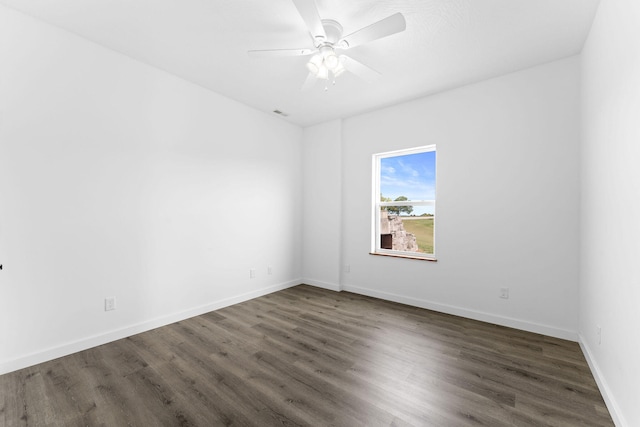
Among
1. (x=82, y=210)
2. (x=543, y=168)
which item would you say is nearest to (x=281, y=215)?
(x=82, y=210)

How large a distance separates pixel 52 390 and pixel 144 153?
206 centimetres

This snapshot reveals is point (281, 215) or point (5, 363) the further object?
point (281, 215)

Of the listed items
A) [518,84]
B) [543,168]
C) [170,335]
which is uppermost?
Result: [518,84]

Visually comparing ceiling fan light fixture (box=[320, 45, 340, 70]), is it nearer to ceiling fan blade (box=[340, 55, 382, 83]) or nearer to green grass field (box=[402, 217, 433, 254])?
ceiling fan blade (box=[340, 55, 382, 83])

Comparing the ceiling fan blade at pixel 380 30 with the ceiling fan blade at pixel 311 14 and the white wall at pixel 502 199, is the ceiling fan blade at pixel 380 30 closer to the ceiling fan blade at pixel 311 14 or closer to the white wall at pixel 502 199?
the ceiling fan blade at pixel 311 14

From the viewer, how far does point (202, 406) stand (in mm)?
1710

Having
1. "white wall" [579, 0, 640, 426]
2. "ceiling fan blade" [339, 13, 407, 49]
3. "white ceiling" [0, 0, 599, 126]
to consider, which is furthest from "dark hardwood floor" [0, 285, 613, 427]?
"white ceiling" [0, 0, 599, 126]

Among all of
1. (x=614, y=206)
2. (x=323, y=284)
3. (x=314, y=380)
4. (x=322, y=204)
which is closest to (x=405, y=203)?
(x=322, y=204)

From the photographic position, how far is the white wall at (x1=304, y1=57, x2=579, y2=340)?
2.64 metres

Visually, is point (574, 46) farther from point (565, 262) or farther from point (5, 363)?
point (5, 363)

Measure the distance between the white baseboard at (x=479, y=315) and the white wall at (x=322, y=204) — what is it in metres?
0.66

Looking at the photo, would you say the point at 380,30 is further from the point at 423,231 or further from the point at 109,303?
the point at 109,303

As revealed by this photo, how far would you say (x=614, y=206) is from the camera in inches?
66.2

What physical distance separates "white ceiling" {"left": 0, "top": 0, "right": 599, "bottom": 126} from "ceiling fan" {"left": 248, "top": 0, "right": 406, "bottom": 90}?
147 mm
